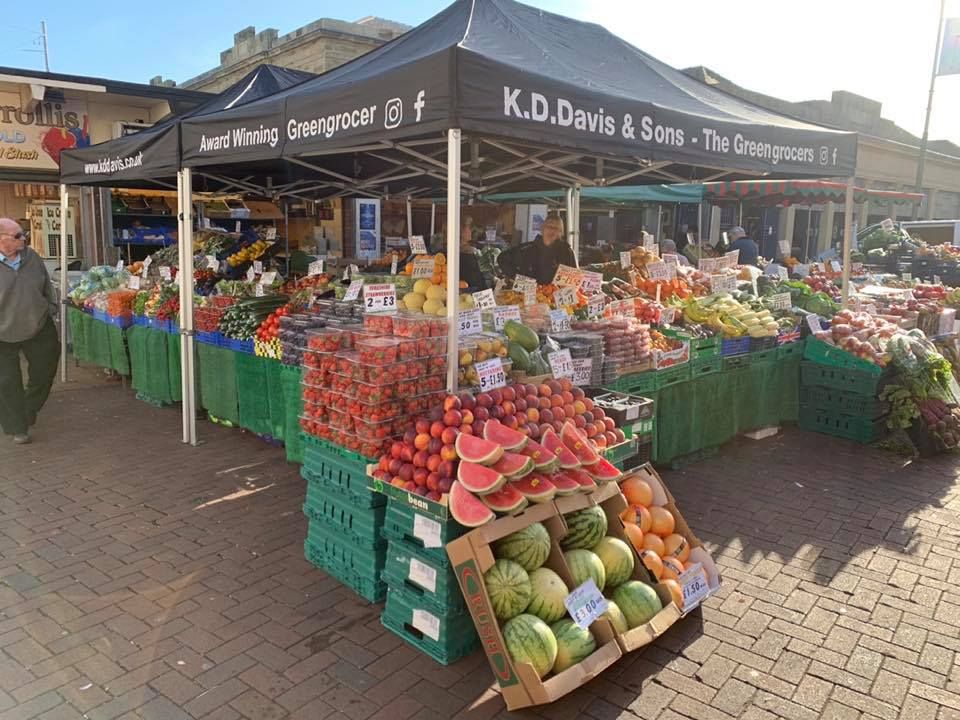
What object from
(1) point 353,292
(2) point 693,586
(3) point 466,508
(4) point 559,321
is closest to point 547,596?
A: (3) point 466,508

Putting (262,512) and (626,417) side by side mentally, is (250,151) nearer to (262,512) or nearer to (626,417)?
(262,512)

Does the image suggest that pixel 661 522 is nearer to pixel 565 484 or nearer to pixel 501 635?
pixel 565 484

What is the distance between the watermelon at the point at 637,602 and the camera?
3.16 metres

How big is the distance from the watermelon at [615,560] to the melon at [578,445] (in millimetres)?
389

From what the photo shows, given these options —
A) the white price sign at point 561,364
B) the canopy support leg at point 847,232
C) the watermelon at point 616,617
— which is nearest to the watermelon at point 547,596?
the watermelon at point 616,617

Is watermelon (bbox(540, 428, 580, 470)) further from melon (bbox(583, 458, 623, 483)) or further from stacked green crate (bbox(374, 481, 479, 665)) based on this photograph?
stacked green crate (bbox(374, 481, 479, 665))

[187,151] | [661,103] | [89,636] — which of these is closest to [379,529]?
[89,636]

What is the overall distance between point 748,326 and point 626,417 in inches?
105

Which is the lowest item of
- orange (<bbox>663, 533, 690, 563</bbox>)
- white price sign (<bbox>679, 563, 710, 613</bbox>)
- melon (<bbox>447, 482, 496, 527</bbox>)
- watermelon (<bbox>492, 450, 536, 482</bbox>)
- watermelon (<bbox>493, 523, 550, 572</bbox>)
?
white price sign (<bbox>679, 563, 710, 613</bbox>)

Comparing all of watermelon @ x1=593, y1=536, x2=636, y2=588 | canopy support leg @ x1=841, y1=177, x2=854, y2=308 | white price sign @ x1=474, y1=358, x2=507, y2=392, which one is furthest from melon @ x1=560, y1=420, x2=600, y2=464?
canopy support leg @ x1=841, y1=177, x2=854, y2=308

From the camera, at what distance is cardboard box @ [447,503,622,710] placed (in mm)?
2715

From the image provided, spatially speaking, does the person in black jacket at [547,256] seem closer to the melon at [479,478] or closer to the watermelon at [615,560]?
the watermelon at [615,560]

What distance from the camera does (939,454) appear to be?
6375 mm

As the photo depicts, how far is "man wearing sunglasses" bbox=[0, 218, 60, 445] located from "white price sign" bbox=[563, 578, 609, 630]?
564 centimetres
